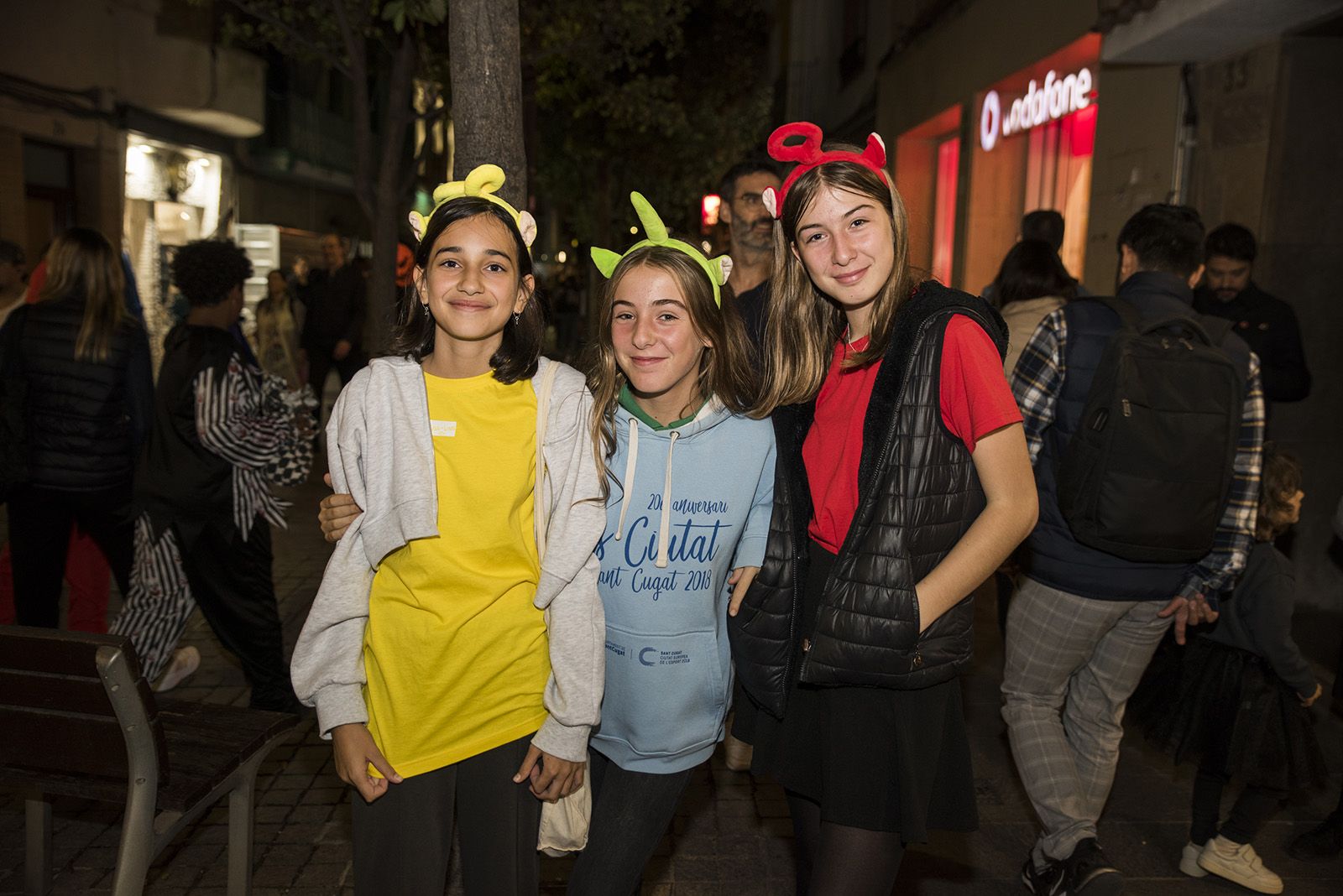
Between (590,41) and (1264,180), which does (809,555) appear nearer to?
(1264,180)

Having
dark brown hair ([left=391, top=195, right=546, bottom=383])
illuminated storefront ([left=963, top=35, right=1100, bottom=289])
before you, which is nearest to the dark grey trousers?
dark brown hair ([left=391, top=195, right=546, bottom=383])

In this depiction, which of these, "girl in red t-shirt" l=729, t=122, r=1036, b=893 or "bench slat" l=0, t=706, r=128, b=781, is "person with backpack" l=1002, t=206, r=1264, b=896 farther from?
"bench slat" l=0, t=706, r=128, b=781

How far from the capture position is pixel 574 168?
28.5 meters

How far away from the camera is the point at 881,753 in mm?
2385

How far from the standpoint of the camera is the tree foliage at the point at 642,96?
11.4 m

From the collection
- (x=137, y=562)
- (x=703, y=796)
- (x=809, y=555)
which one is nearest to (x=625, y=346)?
(x=809, y=555)

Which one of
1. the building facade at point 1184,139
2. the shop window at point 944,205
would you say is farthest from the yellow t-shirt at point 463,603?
the shop window at point 944,205

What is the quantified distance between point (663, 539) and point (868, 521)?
48cm

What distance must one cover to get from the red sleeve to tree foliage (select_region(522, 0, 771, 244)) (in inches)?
262

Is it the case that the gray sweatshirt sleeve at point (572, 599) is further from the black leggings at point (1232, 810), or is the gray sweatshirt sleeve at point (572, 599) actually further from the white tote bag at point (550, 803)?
the black leggings at point (1232, 810)

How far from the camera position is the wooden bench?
248 centimetres

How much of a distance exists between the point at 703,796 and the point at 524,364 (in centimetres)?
249

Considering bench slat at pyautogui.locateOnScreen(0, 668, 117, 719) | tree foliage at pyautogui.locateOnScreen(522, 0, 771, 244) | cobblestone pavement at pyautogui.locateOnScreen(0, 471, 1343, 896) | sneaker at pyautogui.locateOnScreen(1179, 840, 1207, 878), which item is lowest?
cobblestone pavement at pyautogui.locateOnScreen(0, 471, 1343, 896)

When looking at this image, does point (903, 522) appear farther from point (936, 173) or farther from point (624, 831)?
point (936, 173)
